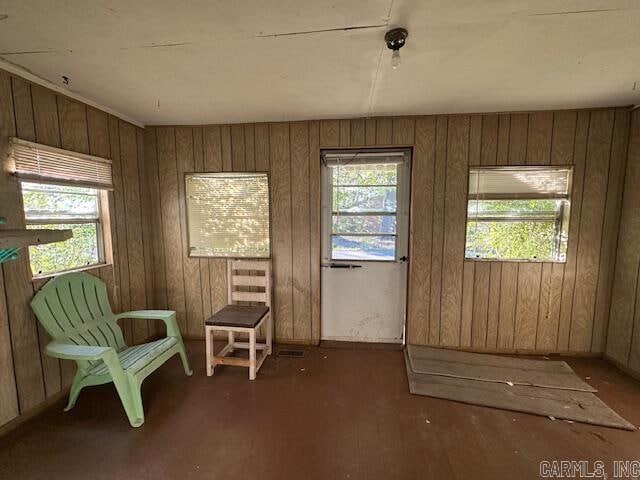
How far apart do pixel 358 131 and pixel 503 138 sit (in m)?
1.33

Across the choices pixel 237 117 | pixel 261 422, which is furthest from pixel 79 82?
pixel 261 422

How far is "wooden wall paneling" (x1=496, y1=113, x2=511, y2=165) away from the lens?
2.44 metres

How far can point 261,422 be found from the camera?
1798 millimetres

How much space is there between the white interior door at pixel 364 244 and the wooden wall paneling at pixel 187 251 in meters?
1.08

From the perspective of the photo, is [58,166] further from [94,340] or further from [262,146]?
[262,146]

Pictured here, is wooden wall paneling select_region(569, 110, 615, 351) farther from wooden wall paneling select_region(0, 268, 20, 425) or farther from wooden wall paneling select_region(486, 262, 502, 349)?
wooden wall paneling select_region(0, 268, 20, 425)

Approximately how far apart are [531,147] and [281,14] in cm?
245

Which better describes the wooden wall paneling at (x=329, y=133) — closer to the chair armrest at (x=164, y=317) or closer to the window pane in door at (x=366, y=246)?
the window pane in door at (x=366, y=246)

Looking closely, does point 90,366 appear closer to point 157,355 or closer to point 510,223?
point 157,355

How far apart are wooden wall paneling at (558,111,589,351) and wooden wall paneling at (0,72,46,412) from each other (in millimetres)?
4321

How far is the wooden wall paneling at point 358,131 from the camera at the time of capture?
8.47ft

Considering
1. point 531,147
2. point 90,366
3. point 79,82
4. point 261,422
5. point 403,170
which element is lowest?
point 261,422

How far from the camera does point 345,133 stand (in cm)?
261

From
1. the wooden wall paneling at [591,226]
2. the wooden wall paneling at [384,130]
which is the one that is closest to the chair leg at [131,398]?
the wooden wall paneling at [384,130]
